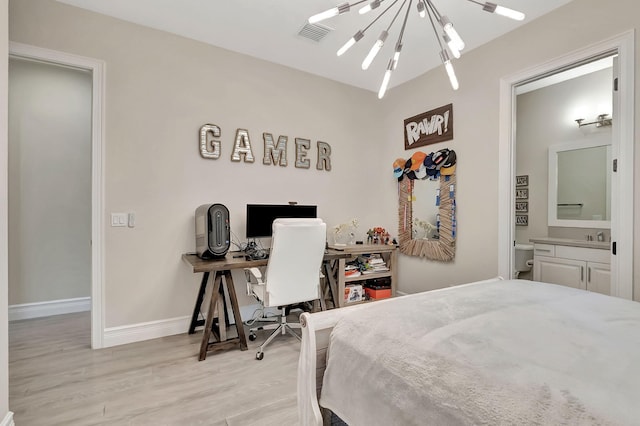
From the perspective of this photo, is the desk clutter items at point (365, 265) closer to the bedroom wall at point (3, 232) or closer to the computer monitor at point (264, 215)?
the computer monitor at point (264, 215)

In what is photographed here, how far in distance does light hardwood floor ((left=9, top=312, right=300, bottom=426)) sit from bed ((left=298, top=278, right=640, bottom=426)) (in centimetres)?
74

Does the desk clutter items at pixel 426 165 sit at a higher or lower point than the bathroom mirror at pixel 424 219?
higher

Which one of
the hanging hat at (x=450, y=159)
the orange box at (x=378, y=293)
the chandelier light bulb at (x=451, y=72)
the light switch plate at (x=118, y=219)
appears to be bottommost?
the orange box at (x=378, y=293)

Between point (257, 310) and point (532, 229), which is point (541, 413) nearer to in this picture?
point (257, 310)

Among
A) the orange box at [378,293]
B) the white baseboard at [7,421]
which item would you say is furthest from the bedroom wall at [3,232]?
the orange box at [378,293]

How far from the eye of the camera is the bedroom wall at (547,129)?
127 inches

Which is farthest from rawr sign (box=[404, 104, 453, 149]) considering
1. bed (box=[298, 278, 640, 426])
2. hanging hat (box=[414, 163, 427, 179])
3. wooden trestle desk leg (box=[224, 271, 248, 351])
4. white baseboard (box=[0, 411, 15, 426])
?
white baseboard (box=[0, 411, 15, 426])

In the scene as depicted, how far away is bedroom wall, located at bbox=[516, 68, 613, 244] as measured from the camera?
10.6 ft

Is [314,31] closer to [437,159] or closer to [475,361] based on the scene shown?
[437,159]

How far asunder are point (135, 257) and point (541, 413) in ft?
9.63

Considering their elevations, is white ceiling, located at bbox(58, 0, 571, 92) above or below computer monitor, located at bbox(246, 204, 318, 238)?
above

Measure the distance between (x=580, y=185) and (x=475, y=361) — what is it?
349 cm

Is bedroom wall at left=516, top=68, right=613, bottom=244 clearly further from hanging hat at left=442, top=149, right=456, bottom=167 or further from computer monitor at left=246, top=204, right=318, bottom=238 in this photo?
computer monitor at left=246, top=204, right=318, bottom=238

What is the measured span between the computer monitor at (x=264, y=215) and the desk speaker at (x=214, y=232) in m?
0.43
